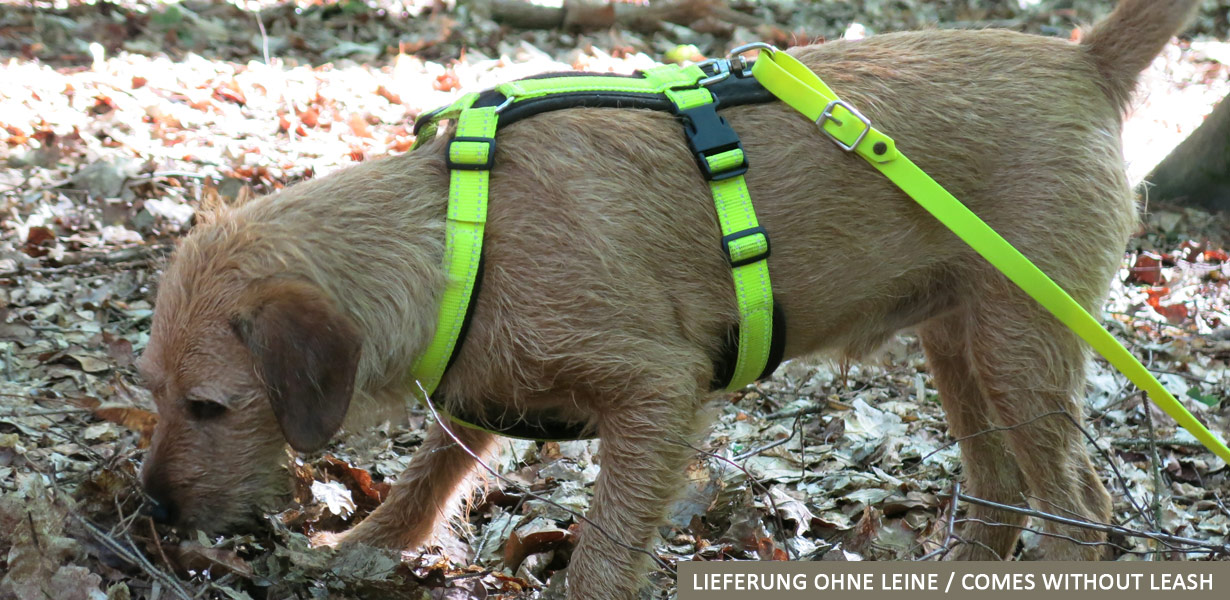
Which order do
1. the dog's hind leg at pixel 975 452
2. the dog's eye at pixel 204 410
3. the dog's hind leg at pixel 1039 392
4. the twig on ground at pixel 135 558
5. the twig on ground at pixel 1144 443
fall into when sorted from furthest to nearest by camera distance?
the twig on ground at pixel 1144 443 < the dog's hind leg at pixel 975 452 < the dog's hind leg at pixel 1039 392 < the dog's eye at pixel 204 410 < the twig on ground at pixel 135 558

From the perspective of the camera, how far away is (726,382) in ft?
12.6

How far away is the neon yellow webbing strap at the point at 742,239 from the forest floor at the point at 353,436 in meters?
0.58

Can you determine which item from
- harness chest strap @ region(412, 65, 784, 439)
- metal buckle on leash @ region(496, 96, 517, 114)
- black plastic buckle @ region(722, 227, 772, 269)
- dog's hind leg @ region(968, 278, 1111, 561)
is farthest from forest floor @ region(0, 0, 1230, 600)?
metal buckle on leash @ region(496, 96, 517, 114)

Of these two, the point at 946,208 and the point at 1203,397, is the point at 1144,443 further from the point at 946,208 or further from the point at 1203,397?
the point at 946,208

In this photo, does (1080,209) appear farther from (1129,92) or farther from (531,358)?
(531,358)

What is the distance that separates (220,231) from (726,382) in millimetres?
1829

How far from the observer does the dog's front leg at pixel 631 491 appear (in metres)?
3.37

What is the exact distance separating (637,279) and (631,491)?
0.70m

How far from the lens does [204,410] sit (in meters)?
3.24

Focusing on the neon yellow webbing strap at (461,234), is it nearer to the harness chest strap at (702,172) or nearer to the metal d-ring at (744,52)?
the harness chest strap at (702,172)

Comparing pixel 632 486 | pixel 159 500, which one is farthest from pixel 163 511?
pixel 632 486

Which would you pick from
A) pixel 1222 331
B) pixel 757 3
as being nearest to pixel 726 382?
pixel 1222 331

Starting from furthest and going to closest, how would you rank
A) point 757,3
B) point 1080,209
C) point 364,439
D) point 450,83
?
point 757,3 → point 450,83 → point 364,439 → point 1080,209

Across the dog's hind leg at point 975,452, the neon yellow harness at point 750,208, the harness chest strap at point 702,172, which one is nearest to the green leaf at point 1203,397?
the dog's hind leg at point 975,452
